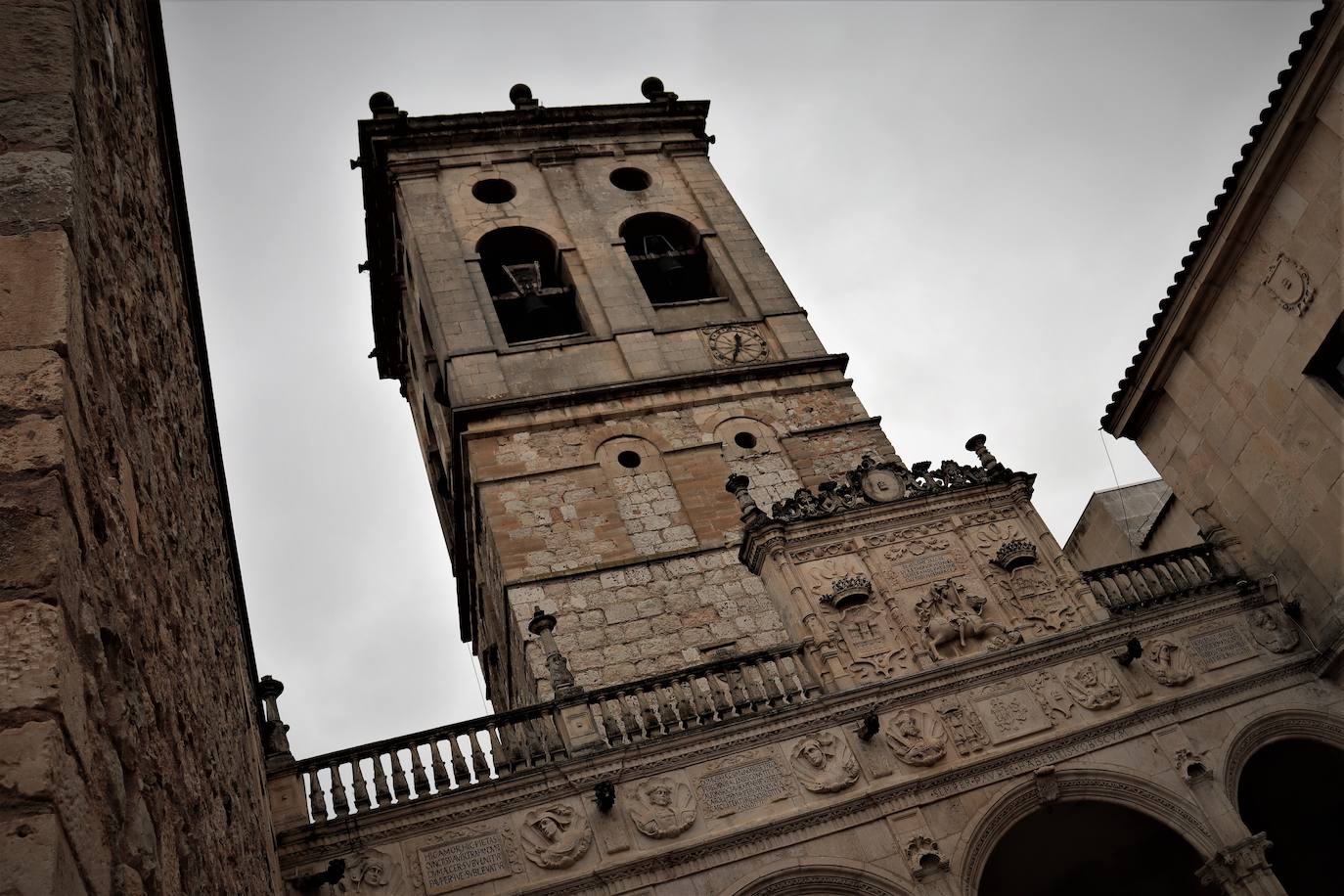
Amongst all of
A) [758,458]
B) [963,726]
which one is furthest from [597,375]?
[963,726]

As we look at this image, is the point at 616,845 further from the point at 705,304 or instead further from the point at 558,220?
the point at 558,220

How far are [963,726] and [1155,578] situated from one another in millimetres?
3889

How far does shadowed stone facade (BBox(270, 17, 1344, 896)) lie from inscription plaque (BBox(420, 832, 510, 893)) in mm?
28

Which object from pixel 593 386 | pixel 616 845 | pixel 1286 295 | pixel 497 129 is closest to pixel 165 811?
pixel 616 845

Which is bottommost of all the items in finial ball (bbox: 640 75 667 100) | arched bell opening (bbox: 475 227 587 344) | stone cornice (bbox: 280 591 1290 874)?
stone cornice (bbox: 280 591 1290 874)

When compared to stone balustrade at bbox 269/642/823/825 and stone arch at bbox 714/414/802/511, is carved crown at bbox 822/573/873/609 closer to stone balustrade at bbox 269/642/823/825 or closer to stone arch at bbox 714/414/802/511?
stone balustrade at bbox 269/642/823/825

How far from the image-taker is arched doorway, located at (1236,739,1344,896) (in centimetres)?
1358

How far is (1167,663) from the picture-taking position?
12.9 m

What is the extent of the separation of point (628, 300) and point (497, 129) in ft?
18.5

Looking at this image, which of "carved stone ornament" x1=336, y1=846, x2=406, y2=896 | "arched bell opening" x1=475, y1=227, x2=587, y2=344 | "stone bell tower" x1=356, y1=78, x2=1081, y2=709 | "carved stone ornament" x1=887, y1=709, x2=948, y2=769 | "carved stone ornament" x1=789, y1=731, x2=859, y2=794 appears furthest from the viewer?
"arched bell opening" x1=475, y1=227, x2=587, y2=344

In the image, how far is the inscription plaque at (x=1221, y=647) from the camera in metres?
13.0

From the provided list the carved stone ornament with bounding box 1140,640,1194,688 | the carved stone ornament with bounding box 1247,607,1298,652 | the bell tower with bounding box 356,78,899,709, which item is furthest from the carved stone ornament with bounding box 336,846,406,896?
the carved stone ornament with bounding box 1247,607,1298,652

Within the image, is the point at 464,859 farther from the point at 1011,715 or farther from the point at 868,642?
the point at 1011,715

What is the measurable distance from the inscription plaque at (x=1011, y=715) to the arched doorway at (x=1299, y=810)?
3.05 m
